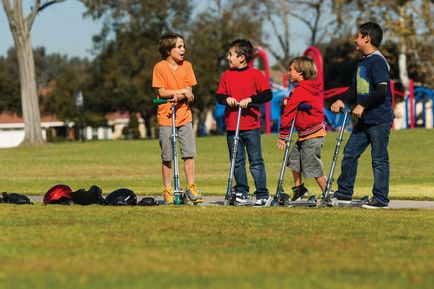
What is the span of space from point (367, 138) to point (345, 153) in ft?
1.03

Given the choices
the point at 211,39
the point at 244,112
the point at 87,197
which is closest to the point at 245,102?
the point at 244,112

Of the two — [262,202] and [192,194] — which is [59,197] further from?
[262,202]

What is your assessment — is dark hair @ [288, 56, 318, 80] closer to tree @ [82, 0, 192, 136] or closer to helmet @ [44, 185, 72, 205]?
helmet @ [44, 185, 72, 205]

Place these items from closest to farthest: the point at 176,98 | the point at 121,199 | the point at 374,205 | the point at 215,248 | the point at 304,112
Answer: the point at 215,248 → the point at 374,205 → the point at 121,199 → the point at 176,98 → the point at 304,112

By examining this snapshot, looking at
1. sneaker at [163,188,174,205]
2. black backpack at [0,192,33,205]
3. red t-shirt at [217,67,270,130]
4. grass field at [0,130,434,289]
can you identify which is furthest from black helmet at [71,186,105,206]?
red t-shirt at [217,67,270,130]

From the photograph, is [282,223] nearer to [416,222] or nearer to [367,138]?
[416,222]

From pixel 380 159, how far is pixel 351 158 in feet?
1.24

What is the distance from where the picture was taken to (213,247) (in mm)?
7844

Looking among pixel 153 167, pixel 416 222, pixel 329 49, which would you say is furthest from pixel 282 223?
pixel 329 49

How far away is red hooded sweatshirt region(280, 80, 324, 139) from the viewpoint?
1238 cm

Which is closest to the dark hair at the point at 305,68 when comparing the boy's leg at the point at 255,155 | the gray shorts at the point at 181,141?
the boy's leg at the point at 255,155

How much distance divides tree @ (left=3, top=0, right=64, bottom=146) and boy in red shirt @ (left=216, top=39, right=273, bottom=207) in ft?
129

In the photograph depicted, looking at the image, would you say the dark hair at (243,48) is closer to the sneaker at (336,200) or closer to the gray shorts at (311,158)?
the gray shorts at (311,158)

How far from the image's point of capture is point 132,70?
9069 cm
